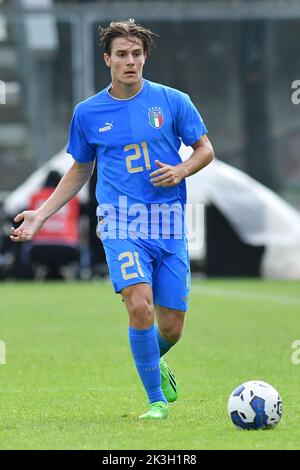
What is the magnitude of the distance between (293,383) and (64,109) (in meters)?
A: 16.8

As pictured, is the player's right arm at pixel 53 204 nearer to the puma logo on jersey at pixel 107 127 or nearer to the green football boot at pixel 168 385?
the puma logo on jersey at pixel 107 127

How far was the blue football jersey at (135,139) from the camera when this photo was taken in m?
7.11

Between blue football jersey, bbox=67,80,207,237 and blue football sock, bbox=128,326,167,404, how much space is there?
653 mm

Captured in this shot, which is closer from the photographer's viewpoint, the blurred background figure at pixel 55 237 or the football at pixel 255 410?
the football at pixel 255 410

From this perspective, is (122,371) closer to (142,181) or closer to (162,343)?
(162,343)

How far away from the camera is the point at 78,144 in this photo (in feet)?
24.1

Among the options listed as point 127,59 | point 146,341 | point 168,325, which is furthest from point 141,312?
point 127,59

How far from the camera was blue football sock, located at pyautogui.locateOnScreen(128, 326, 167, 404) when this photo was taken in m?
6.94

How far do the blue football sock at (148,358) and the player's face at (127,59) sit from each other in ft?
4.69

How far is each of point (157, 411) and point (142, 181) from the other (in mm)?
1310

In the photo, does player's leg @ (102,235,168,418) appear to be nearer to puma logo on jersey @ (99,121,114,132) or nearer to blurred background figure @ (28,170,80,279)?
puma logo on jersey @ (99,121,114,132)

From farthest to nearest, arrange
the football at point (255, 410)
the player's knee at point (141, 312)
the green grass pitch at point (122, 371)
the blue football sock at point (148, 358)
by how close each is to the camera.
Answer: the blue football sock at point (148, 358) < the player's knee at point (141, 312) < the football at point (255, 410) < the green grass pitch at point (122, 371)

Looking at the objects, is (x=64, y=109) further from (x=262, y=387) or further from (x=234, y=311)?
(x=262, y=387)

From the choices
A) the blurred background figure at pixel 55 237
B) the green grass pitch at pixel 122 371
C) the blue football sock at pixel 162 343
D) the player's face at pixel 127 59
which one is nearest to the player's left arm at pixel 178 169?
the player's face at pixel 127 59
